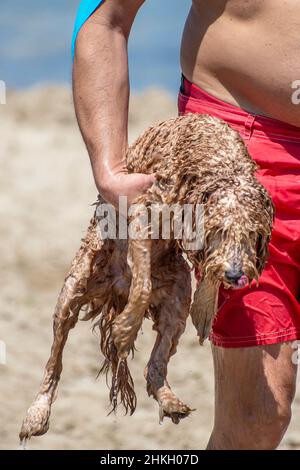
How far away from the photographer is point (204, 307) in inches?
110

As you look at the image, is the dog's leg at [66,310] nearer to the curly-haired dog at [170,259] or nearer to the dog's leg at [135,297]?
the curly-haired dog at [170,259]

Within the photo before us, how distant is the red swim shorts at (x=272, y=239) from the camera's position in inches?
126

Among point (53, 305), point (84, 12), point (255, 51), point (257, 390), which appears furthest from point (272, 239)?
point (53, 305)

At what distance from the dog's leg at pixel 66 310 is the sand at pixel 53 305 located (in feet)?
6.57

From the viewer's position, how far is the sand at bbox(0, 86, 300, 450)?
5457mm

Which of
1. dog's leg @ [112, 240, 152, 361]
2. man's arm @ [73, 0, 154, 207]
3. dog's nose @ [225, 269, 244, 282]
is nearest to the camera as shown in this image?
dog's nose @ [225, 269, 244, 282]

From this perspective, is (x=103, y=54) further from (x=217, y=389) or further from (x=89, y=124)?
(x=217, y=389)

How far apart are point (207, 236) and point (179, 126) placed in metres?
0.41

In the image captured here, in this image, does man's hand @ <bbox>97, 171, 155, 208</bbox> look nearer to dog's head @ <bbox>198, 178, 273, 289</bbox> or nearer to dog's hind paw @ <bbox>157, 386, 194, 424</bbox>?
dog's head @ <bbox>198, 178, 273, 289</bbox>

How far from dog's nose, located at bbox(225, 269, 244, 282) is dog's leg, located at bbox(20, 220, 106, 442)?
0.67 meters

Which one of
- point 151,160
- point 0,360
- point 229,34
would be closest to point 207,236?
point 151,160

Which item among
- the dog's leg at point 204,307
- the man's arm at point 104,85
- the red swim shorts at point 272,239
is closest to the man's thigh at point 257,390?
the red swim shorts at point 272,239

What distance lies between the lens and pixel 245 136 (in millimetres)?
3191
